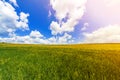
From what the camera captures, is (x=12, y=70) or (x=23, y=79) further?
(x=12, y=70)

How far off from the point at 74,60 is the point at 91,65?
2061 mm

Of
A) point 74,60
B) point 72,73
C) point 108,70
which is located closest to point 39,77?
point 72,73

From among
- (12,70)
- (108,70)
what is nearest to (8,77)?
(12,70)

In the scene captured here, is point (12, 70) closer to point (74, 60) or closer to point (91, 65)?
point (74, 60)

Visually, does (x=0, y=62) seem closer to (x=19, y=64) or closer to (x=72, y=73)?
(x=19, y=64)

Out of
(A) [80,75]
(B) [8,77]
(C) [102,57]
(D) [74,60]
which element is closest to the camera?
(A) [80,75]

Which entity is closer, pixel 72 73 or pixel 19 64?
pixel 72 73

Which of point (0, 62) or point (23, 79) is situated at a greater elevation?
point (0, 62)

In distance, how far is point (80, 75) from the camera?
50.5ft

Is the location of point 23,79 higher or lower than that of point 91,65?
lower

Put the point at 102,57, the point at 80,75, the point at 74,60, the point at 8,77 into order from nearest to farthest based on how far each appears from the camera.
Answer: the point at 80,75 < the point at 8,77 < the point at 74,60 < the point at 102,57

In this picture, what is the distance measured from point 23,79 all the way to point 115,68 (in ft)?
28.9

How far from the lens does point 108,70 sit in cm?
1623

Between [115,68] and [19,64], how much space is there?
9777 millimetres
